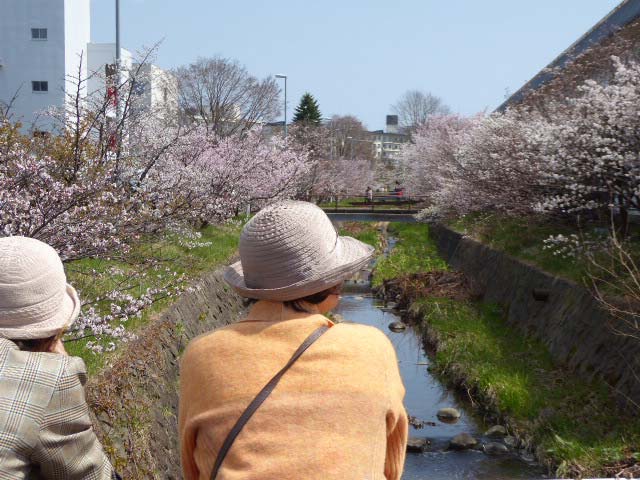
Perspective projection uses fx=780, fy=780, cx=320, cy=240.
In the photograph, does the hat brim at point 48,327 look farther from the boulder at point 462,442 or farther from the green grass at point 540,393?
the boulder at point 462,442

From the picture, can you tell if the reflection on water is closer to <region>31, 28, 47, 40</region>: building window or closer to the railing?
<region>31, 28, 47, 40</region>: building window

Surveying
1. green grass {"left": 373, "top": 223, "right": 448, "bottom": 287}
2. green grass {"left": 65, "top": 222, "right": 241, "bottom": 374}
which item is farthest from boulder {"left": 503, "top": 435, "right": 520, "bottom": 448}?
green grass {"left": 373, "top": 223, "right": 448, "bottom": 287}

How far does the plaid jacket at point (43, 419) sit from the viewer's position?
7.20 feet

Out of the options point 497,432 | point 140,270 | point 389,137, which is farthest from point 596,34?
point 389,137

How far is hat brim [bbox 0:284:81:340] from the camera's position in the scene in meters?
2.38

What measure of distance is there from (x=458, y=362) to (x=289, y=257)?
10148mm

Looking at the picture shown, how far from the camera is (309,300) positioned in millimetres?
2133

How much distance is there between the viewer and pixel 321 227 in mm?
2131

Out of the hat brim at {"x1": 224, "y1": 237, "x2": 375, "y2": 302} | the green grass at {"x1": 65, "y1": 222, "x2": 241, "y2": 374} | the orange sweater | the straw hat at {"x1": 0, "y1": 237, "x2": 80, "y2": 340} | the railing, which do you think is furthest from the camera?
the railing

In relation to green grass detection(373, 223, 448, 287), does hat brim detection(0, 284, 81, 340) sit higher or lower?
higher

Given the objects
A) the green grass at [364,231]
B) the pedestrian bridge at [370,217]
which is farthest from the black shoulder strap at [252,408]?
the pedestrian bridge at [370,217]

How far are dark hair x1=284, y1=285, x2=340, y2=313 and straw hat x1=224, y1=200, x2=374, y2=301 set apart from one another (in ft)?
0.09

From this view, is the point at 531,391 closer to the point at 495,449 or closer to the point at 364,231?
the point at 495,449

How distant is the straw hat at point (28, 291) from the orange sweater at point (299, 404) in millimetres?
625
